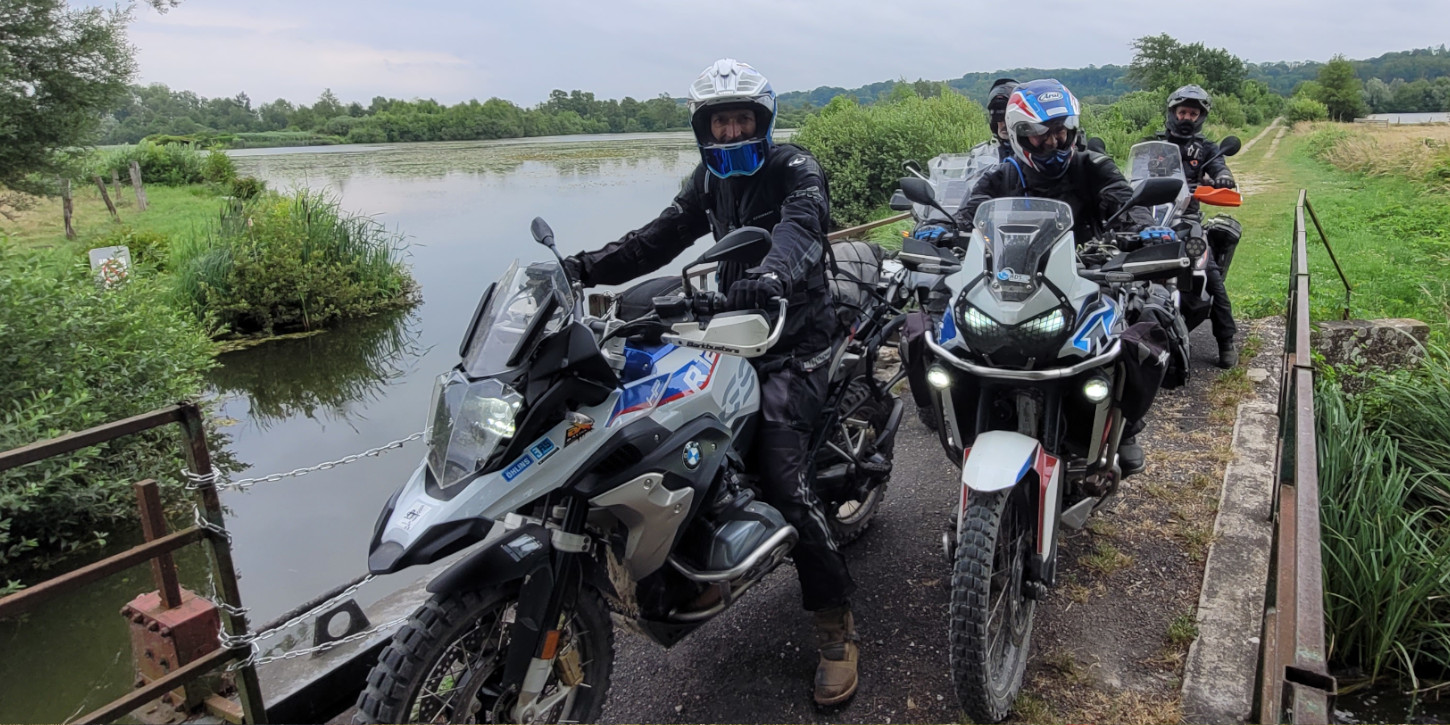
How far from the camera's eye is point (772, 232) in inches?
127

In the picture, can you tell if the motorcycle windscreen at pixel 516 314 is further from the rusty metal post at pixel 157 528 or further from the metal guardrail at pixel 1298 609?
the metal guardrail at pixel 1298 609

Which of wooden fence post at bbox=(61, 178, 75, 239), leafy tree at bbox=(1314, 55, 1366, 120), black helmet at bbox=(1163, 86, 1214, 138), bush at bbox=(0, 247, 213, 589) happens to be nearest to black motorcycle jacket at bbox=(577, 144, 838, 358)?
bush at bbox=(0, 247, 213, 589)

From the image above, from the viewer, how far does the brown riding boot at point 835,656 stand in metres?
2.98

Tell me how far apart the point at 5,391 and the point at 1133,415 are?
615 centimetres

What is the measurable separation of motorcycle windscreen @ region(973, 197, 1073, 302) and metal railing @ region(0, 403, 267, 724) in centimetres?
259

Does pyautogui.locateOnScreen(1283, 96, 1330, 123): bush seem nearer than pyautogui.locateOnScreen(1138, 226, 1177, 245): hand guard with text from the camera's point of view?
No

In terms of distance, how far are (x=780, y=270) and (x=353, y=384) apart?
24.9 feet

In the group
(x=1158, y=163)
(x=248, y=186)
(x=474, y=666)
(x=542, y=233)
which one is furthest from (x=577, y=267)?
(x=248, y=186)

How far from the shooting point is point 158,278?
332 inches

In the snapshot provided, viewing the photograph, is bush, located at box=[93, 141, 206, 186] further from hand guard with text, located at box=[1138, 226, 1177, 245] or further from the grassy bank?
hand guard with text, located at box=[1138, 226, 1177, 245]

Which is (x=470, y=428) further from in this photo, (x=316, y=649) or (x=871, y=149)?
(x=871, y=149)

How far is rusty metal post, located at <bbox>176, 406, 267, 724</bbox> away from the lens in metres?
2.76

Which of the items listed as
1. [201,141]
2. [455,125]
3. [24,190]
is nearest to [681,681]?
[24,190]

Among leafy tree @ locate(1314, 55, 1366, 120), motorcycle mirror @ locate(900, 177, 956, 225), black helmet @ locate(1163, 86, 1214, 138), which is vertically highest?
leafy tree @ locate(1314, 55, 1366, 120)
